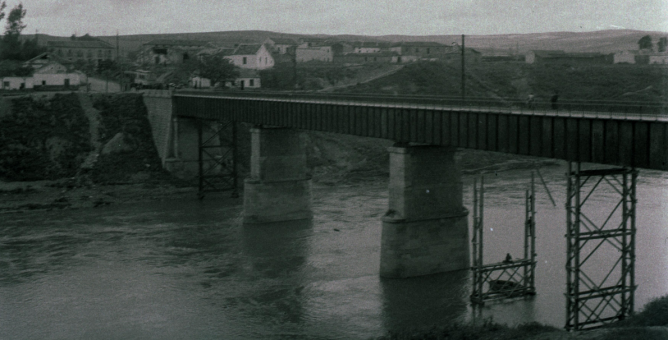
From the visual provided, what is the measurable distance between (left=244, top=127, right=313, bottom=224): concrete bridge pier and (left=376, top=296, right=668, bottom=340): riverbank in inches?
961

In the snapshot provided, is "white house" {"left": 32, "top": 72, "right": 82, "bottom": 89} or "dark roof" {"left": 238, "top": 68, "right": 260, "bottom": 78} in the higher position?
"dark roof" {"left": 238, "top": 68, "right": 260, "bottom": 78}

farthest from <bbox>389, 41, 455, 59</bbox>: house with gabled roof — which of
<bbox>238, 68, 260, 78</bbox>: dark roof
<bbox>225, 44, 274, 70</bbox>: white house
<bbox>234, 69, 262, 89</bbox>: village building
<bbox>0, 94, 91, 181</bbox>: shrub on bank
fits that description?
<bbox>0, 94, 91, 181</bbox>: shrub on bank

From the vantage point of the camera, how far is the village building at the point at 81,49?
126m

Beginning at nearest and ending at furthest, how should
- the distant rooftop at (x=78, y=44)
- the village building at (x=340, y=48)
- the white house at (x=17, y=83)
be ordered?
the white house at (x=17, y=83)
the distant rooftop at (x=78, y=44)
the village building at (x=340, y=48)

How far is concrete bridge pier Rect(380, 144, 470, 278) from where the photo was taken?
35.0 meters

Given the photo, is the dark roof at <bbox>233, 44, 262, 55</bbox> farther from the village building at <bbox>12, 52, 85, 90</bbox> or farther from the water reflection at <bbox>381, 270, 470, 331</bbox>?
the water reflection at <bbox>381, 270, 470, 331</bbox>

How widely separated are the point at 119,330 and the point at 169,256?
1223 cm

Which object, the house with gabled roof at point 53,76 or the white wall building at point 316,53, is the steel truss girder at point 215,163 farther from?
the white wall building at point 316,53

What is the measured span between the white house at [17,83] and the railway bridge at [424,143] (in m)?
36.6

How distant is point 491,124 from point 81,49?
109275 mm

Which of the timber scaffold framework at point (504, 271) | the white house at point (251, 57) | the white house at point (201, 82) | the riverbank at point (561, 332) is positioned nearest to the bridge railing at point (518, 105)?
the timber scaffold framework at point (504, 271)

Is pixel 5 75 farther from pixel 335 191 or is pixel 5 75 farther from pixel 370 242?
pixel 370 242

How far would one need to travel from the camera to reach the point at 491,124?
31000 millimetres

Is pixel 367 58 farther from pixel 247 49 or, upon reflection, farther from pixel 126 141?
pixel 126 141
